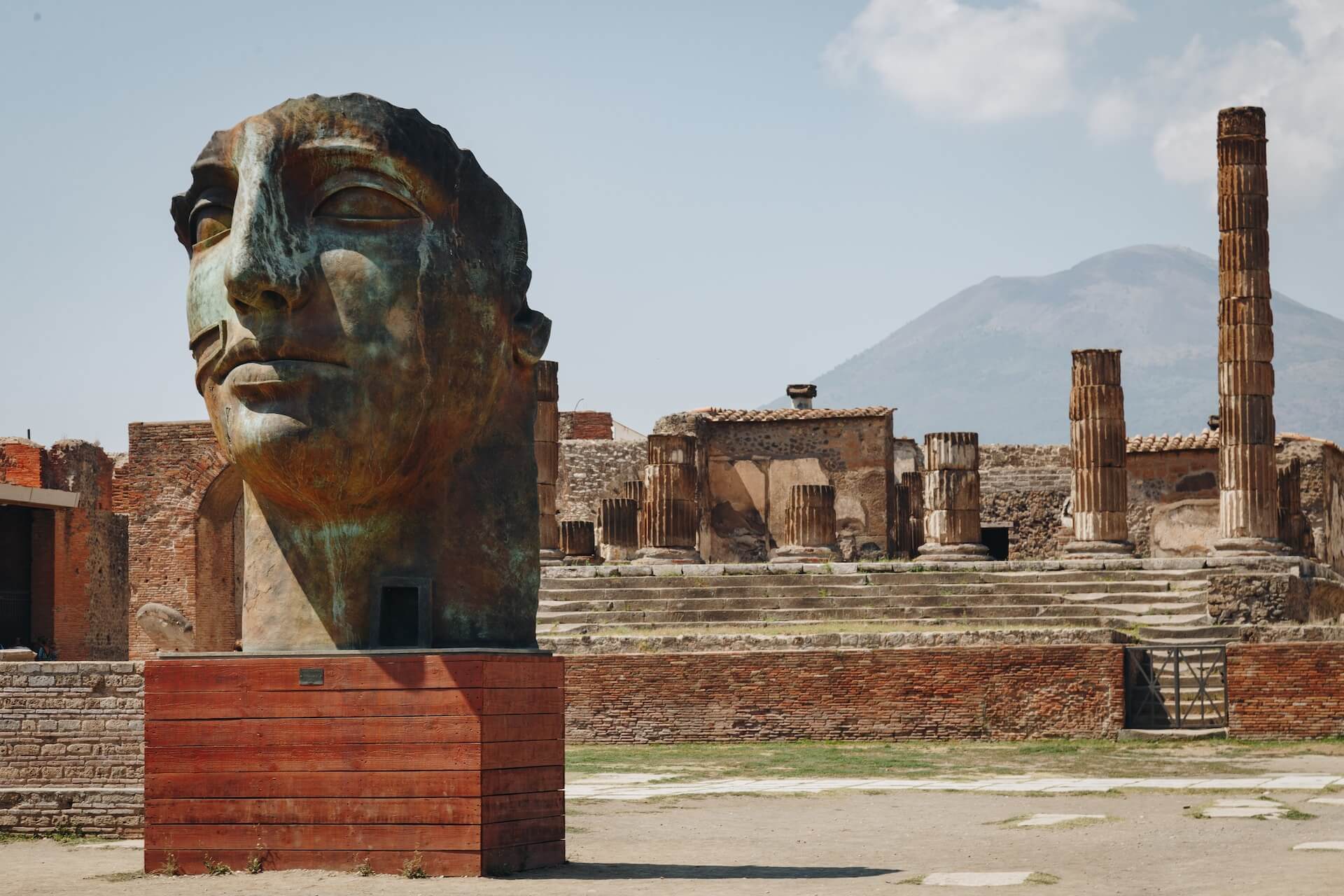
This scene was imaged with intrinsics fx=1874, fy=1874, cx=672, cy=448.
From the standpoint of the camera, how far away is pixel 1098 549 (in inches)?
952

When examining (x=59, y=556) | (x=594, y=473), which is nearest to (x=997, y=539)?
(x=594, y=473)

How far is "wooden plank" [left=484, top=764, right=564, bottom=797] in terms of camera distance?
7.92 m

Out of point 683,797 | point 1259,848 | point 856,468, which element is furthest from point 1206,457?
point 1259,848

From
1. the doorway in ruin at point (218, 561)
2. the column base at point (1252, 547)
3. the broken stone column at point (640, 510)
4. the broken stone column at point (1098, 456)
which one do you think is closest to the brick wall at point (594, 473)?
the broken stone column at point (640, 510)

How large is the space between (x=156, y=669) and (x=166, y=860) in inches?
32.4

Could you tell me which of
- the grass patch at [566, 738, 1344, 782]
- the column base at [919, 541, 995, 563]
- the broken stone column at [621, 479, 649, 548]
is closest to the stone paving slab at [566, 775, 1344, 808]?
the grass patch at [566, 738, 1344, 782]

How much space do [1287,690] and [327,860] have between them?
445 inches

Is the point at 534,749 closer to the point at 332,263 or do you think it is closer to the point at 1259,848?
the point at 332,263

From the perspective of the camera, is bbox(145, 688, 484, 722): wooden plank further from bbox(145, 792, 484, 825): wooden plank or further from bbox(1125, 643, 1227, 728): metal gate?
bbox(1125, 643, 1227, 728): metal gate

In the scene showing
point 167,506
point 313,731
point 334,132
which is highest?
point 334,132

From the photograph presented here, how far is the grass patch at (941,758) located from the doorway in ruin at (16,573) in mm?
15606

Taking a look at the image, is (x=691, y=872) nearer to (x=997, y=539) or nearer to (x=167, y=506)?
(x=167, y=506)

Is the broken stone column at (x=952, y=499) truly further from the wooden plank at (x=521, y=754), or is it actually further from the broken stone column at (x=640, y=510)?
the wooden plank at (x=521, y=754)

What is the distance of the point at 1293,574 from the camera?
22.0 meters
